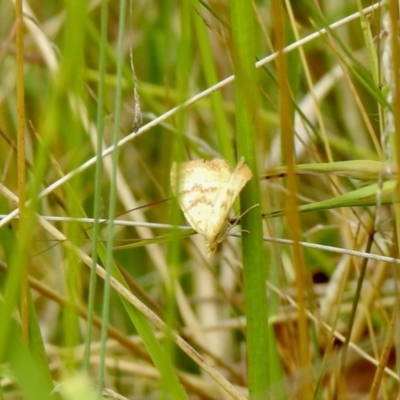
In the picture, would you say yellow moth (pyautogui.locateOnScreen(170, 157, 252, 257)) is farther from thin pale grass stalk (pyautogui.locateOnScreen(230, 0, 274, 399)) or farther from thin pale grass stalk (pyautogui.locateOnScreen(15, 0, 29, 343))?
thin pale grass stalk (pyautogui.locateOnScreen(15, 0, 29, 343))

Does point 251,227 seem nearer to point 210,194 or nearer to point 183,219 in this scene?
point 210,194

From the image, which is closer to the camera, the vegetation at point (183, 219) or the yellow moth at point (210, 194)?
the vegetation at point (183, 219)

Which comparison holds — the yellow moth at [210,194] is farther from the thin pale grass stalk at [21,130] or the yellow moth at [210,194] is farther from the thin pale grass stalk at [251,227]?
the thin pale grass stalk at [21,130]

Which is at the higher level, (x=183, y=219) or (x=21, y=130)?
(x=21, y=130)

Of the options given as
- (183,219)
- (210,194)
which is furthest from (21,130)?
(183,219)

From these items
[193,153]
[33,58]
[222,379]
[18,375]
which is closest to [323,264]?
[193,153]

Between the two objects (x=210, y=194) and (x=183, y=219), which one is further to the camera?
(x=183, y=219)

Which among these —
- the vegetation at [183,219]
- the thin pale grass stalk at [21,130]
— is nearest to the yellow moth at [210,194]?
the vegetation at [183,219]

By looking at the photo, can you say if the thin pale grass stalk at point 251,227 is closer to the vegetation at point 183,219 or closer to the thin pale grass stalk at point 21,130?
the vegetation at point 183,219

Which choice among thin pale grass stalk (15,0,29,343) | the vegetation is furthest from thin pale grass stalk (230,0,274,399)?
thin pale grass stalk (15,0,29,343)

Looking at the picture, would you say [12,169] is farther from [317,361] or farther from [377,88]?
[377,88]
